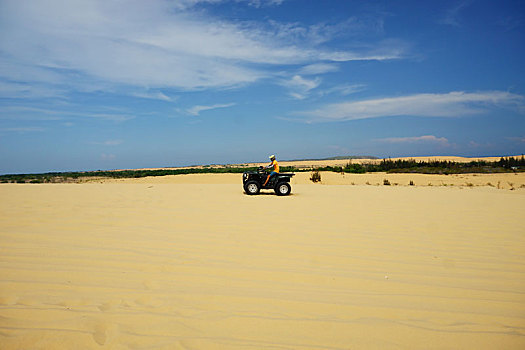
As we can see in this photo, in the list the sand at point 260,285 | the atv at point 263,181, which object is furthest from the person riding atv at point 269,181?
the sand at point 260,285

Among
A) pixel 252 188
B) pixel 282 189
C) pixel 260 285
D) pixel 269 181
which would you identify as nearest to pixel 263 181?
pixel 269 181

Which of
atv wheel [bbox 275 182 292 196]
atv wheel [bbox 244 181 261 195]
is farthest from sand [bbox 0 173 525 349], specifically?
atv wheel [bbox 244 181 261 195]

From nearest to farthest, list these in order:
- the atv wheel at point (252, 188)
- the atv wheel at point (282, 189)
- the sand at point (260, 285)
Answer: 1. the sand at point (260, 285)
2. the atv wheel at point (282, 189)
3. the atv wheel at point (252, 188)

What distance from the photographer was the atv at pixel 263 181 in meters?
13.1

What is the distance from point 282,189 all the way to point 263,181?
812 millimetres

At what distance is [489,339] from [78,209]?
8.29 m

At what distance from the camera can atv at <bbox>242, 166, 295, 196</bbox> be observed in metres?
13.1

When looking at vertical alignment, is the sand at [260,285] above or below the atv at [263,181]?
below

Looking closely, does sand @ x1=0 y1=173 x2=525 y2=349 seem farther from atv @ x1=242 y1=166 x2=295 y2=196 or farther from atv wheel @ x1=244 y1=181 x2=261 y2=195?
atv wheel @ x1=244 y1=181 x2=261 y2=195

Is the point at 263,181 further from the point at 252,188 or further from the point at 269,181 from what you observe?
the point at 252,188

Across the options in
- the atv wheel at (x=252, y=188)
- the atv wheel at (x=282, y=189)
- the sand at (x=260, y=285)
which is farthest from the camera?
the atv wheel at (x=252, y=188)

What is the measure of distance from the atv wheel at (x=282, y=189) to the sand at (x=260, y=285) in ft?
21.4

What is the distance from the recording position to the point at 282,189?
13117 millimetres

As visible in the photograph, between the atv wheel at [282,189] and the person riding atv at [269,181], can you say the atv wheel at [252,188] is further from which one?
the atv wheel at [282,189]
